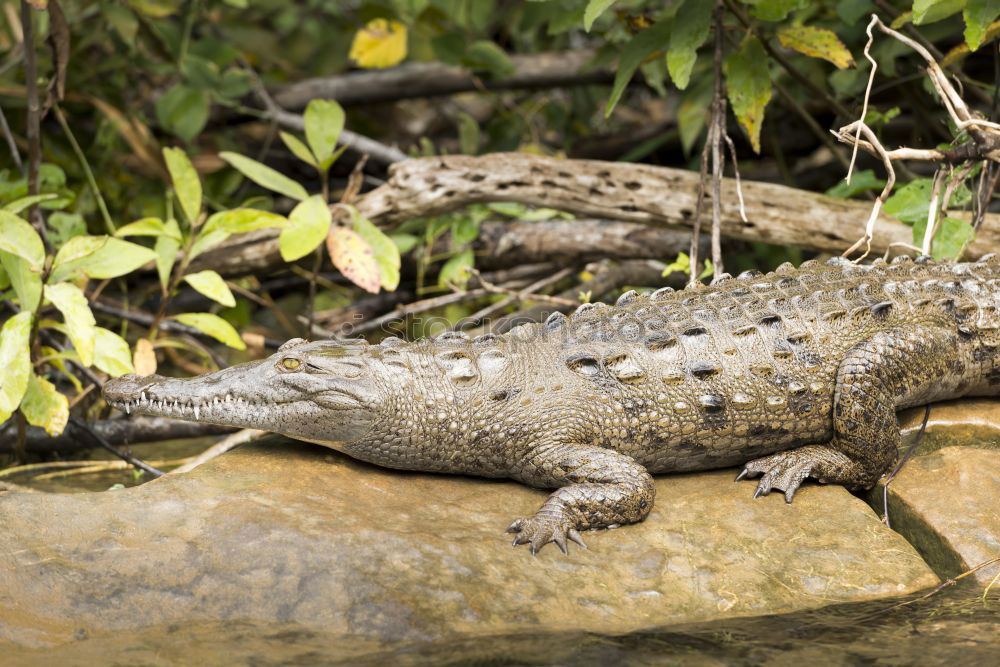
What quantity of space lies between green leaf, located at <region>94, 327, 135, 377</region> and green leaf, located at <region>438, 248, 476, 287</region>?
96.5 inches

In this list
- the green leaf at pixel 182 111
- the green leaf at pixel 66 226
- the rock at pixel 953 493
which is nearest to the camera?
the rock at pixel 953 493

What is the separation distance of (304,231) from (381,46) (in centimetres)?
262

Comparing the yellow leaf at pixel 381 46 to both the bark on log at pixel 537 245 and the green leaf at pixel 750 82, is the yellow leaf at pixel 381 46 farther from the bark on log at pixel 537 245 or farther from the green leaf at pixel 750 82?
the green leaf at pixel 750 82

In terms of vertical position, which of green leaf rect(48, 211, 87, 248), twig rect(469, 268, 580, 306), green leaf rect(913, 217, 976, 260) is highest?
green leaf rect(48, 211, 87, 248)

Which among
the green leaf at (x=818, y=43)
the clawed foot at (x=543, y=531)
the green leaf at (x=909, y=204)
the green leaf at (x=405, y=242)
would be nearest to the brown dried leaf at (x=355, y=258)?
the green leaf at (x=405, y=242)

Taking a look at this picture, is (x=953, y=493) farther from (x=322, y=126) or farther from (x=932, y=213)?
(x=322, y=126)

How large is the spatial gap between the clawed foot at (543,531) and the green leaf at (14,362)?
205 cm

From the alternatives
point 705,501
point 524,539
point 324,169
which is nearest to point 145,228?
point 324,169

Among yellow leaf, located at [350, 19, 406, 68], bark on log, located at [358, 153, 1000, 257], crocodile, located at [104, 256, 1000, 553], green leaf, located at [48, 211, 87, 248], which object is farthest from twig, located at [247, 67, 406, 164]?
crocodile, located at [104, 256, 1000, 553]

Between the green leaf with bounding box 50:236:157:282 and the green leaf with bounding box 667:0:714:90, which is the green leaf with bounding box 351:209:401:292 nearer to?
the green leaf with bounding box 50:236:157:282

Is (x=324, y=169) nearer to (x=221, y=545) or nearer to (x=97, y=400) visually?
(x=97, y=400)

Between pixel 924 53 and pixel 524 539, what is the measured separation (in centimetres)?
280

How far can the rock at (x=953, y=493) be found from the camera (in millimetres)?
3562

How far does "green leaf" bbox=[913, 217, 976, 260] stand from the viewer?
4.76 m
